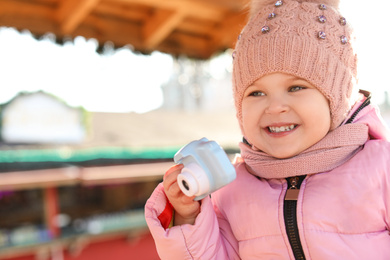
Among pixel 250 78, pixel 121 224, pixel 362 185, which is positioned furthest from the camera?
pixel 121 224

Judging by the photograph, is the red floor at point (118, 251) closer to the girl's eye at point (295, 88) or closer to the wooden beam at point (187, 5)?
the wooden beam at point (187, 5)

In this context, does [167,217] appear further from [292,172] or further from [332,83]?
[332,83]

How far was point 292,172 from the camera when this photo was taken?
3.48 feet

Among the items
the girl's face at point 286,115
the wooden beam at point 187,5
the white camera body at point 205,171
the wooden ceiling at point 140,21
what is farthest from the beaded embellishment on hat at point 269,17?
the wooden beam at point 187,5

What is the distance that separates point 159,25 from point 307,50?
84.0 inches

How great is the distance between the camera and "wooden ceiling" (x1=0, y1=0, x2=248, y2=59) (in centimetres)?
265

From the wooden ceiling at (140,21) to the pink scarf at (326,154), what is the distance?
1519 mm

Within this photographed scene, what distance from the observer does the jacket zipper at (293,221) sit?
1009mm

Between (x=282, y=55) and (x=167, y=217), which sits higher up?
(x=282, y=55)

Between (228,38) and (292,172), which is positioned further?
(228,38)

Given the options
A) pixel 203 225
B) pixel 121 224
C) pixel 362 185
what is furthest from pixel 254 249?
pixel 121 224

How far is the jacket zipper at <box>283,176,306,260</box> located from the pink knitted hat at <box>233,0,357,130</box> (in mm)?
205

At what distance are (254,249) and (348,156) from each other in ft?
1.10

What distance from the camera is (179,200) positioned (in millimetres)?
1015
